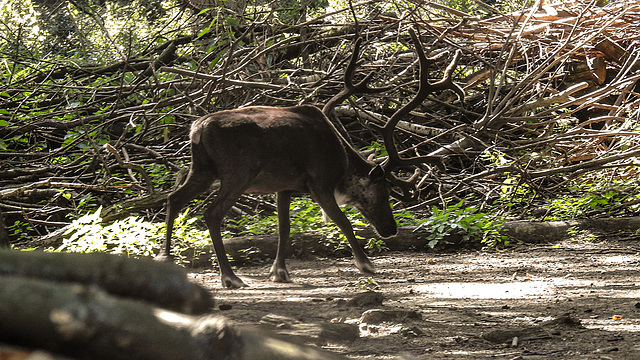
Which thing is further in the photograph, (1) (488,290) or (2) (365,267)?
(2) (365,267)

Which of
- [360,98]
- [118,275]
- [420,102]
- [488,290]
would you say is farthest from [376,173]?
[118,275]

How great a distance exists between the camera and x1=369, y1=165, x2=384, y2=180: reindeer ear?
6.36m

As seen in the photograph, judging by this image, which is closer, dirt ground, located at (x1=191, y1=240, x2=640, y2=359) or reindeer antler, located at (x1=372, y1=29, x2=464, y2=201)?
dirt ground, located at (x1=191, y1=240, x2=640, y2=359)

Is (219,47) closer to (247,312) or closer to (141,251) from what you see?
(141,251)

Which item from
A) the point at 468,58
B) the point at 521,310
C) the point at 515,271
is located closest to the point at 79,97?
the point at 468,58

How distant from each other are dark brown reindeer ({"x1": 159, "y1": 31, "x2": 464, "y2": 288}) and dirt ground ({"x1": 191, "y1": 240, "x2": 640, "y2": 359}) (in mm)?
551

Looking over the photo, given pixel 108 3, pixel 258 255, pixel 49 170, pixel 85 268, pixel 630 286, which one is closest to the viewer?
pixel 85 268

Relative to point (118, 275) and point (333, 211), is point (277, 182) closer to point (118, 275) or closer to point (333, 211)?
point (333, 211)

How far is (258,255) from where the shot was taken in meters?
7.20

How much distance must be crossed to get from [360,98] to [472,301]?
476cm

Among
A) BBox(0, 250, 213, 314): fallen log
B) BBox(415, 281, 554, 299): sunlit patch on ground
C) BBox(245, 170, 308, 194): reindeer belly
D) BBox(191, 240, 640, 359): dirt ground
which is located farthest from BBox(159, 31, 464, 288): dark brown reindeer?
BBox(0, 250, 213, 314): fallen log

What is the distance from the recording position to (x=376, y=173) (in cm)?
640

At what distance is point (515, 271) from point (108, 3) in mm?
8945

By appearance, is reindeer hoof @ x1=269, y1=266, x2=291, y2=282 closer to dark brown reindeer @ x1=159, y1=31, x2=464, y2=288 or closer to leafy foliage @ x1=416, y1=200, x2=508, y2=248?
dark brown reindeer @ x1=159, y1=31, x2=464, y2=288
